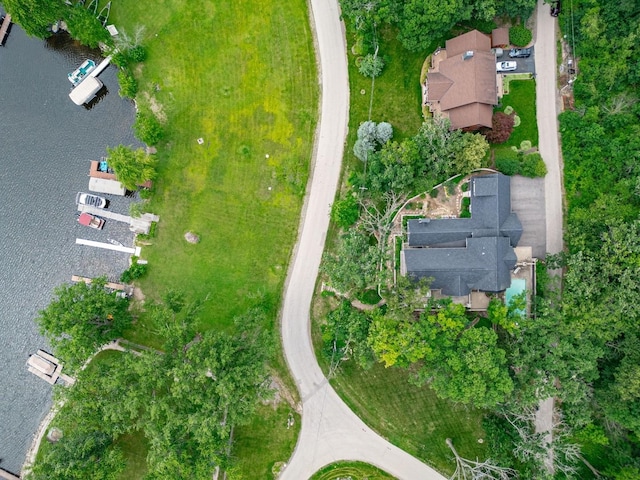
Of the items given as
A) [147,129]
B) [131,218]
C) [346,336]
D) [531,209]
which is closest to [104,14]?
[147,129]

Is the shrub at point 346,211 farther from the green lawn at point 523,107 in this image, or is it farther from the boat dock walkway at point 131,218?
the boat dock walkway at point 131,218

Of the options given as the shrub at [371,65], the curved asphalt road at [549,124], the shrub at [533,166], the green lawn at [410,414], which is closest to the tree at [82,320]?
the green lawn at [410,414]

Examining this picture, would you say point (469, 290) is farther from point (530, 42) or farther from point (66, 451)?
point (66, 451)

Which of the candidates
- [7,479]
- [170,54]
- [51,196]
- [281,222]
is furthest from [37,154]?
[7,479]

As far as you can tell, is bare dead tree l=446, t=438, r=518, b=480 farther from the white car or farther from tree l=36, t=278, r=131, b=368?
the white car

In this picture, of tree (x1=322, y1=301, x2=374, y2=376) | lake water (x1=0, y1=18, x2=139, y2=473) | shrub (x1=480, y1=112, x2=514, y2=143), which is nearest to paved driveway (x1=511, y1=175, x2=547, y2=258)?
shrub (x1=480, y1=112, x2=514, y2=143)
